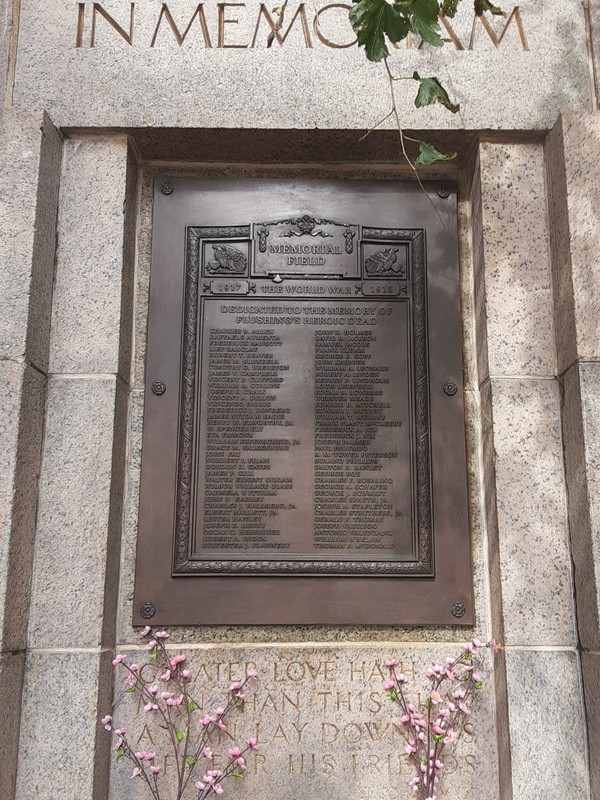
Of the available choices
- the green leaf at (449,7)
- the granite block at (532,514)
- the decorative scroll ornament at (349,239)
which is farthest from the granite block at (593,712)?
the green leaf at (449,7)

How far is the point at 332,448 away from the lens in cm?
329

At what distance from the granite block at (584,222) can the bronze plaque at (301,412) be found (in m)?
0.58

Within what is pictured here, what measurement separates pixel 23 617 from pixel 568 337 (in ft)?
8.16

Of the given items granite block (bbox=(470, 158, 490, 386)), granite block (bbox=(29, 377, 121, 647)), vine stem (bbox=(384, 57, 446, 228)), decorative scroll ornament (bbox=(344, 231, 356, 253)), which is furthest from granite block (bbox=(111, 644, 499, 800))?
vine stem (bbox=(384, 57, 446, 228))

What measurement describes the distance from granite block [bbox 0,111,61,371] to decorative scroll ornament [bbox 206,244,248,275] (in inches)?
28.5

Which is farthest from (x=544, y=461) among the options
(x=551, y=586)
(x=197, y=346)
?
(x=197, y=346)

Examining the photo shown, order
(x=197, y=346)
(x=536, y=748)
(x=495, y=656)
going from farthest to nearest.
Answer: (x=197, y=346) → (x=495, y=656) → (x=536, y=748)

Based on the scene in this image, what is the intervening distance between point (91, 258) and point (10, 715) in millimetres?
1907

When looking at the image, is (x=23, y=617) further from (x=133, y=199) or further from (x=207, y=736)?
(x=133, y=199)

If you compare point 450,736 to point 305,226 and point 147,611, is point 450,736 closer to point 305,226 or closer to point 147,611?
point 147,611

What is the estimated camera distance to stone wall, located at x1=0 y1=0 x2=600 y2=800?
2.92 m

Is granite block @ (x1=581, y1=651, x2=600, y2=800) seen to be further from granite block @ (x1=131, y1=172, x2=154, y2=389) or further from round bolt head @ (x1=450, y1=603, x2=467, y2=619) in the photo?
granite block @ (x1=131, y1=172, x2=154, y2=389)

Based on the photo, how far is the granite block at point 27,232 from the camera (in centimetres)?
304

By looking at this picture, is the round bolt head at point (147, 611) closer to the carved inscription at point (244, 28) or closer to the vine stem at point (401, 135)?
the vine stem at point (401, 135)
